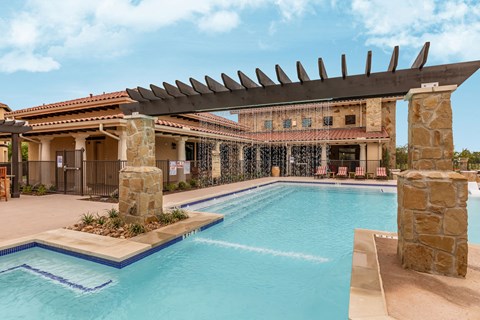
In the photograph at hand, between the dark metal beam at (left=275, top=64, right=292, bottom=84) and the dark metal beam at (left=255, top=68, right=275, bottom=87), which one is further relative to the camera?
the dark metal beam at (left=255, top=68, right=275, bottom=87)

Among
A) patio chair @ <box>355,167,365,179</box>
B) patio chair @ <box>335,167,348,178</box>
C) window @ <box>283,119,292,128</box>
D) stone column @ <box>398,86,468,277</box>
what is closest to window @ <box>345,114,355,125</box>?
window @ <box>283,119,292,128</box>

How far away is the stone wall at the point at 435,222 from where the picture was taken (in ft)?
12.5

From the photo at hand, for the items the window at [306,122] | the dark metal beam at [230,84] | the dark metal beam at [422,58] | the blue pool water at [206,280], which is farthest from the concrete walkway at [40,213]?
the window at [306,122]

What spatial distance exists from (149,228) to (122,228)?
630 millimetres

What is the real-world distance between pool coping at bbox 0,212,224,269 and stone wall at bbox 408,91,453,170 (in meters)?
5.05

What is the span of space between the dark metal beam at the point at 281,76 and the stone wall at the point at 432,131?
2153mm

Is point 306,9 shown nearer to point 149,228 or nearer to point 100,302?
point 149,228

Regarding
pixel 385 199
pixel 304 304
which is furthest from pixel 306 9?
pixel 304 304

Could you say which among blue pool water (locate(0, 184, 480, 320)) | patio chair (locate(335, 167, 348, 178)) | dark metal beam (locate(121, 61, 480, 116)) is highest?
dark metal beam (locate(121, 61, 480, 116))

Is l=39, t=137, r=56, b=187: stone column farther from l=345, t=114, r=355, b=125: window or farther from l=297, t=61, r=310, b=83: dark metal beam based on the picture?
l=345, t=114, r=355, b=125: window

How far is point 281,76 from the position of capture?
5008mm

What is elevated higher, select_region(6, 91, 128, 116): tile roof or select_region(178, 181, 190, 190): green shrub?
select_region(6, 91, 128, 116): tile roof

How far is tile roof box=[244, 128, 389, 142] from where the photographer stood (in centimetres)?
1992

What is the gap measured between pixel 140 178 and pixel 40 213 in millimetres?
4413
